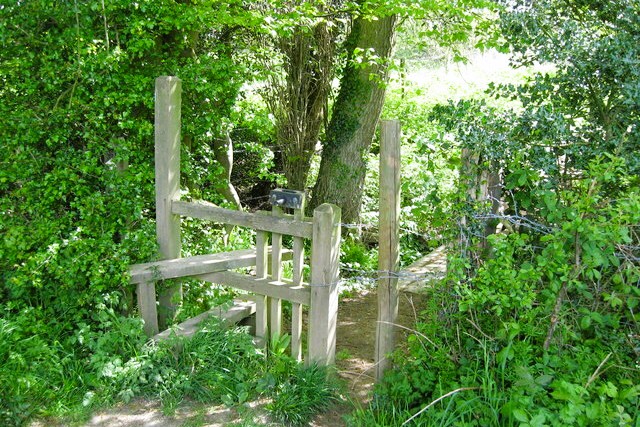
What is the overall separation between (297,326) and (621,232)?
236 centimetres

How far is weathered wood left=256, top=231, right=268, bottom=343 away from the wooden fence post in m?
0.48

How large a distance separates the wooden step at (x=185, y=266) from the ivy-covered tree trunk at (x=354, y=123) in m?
3.13

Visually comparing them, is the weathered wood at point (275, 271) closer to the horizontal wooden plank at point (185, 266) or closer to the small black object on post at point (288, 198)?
the small black object on post at point (288, 198)

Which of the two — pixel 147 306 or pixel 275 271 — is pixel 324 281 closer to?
pixel 275 271

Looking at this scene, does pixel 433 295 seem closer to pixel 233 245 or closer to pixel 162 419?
pixel 162 419

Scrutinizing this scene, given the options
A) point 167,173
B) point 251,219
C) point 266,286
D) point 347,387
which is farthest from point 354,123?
point 347,387

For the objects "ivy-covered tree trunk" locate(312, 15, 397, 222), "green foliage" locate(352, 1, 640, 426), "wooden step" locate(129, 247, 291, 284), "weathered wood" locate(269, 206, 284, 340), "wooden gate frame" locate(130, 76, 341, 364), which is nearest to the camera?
"green foliage" locate(352, 1, 640, 426)

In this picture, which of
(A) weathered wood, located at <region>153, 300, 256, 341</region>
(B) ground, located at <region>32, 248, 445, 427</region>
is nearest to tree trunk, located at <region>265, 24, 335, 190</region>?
(B) ground, located at <region>32, 248, 445, 427</region>

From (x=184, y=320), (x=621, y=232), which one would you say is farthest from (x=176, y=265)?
(x=621, y=232)

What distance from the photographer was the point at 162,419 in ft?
13.7

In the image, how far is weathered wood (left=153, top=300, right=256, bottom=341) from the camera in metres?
4.83

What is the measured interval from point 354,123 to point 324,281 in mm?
3969

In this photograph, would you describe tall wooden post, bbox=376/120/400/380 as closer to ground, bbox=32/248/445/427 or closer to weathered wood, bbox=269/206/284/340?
ground, bbox=32/248/445/427

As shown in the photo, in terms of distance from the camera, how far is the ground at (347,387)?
416 centimetres
